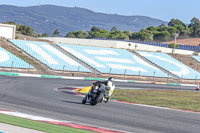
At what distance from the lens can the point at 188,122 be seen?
1557cm

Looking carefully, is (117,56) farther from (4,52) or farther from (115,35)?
(115,35)

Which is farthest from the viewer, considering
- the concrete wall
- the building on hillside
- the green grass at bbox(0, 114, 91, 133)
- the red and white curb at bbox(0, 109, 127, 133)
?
the concrete wall

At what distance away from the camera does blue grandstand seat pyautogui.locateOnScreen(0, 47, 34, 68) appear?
147ft

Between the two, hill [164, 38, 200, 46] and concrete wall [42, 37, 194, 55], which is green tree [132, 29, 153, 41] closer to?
hill [164, 38, 200, 46]

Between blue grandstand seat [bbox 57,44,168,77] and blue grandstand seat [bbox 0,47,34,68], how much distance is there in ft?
33.0

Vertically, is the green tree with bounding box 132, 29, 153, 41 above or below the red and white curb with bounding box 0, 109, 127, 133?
above

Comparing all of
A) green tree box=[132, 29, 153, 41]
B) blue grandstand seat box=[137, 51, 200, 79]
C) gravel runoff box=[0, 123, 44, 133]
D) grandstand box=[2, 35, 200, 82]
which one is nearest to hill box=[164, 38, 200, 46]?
green tree box=[132, 29, 153, 41]

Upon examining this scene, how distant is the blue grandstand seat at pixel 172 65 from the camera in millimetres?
61188

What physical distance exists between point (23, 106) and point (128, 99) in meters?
9.45

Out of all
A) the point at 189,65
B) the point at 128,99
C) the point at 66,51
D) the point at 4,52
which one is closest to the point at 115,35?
the point at 189,65

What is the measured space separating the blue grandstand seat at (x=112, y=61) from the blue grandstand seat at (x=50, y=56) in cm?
230

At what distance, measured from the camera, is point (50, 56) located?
52.7 meters

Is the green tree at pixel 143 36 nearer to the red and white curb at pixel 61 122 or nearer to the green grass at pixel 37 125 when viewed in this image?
the red and white curb at pixel 61 122

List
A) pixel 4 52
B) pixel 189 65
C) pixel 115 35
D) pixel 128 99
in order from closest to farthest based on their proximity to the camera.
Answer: pixel 128 99 → pixel 4 52 → pixel 189 65 → pixel 115 35
